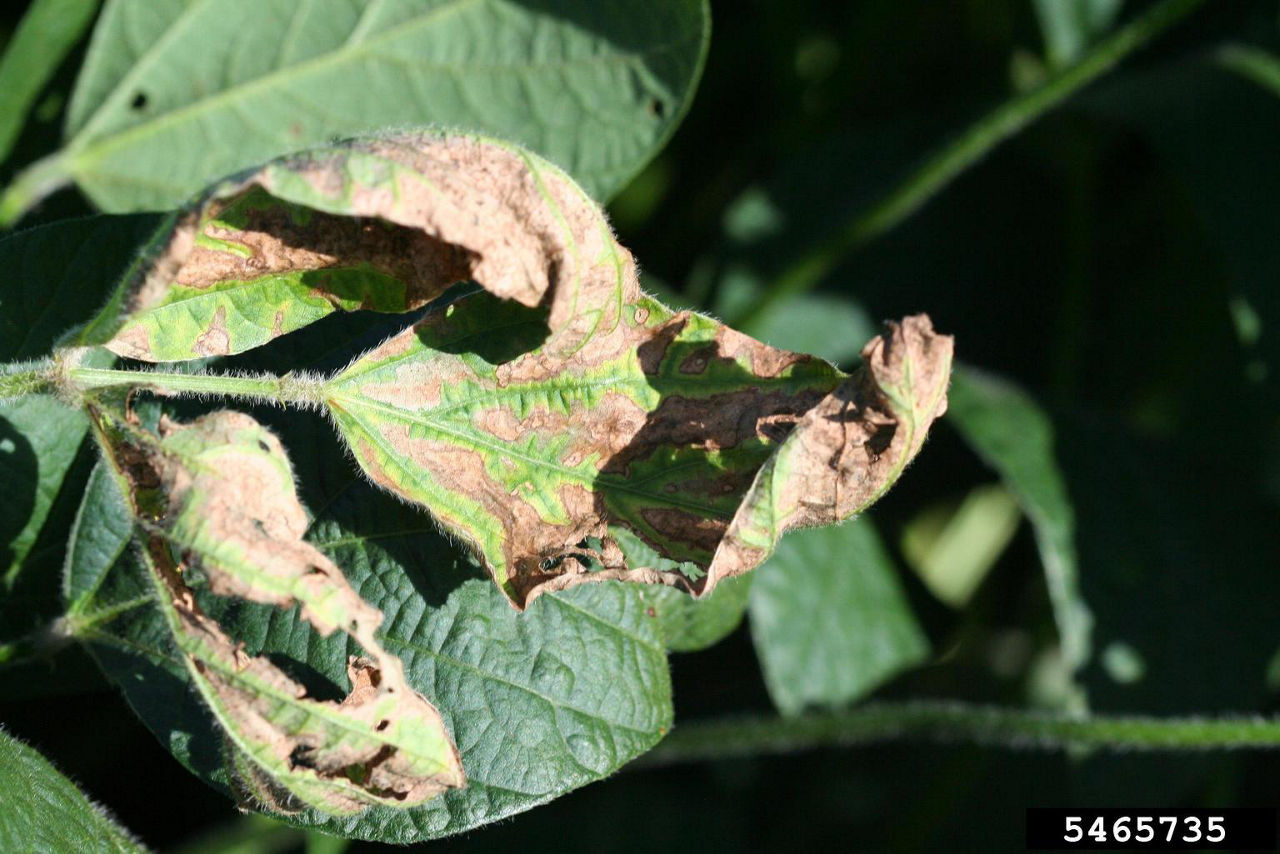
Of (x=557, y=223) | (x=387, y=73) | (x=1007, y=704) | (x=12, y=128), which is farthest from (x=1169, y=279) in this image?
(x=12, y=128)

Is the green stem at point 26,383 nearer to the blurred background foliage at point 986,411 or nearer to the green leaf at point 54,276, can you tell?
the green leaf at point 54,276

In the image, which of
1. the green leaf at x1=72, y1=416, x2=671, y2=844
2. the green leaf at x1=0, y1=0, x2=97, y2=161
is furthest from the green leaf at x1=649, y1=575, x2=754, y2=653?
the green leaf at x1=0, y1=0, x2=97, y2=161

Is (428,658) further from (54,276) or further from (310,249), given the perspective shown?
(54,276)

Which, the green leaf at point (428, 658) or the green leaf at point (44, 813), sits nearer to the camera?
the green leaf at point (44, 813)

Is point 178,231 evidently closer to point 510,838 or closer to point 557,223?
point 557,223

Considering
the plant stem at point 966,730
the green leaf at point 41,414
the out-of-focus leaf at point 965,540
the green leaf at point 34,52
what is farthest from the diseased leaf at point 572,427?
the out-of-focus leaf at point 965,540

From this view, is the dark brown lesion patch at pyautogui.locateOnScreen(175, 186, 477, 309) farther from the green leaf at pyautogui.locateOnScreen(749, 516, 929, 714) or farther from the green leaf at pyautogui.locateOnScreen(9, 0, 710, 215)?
the green leaf at pyautogui.locateOnScreen(749, 516, 929, 714)
